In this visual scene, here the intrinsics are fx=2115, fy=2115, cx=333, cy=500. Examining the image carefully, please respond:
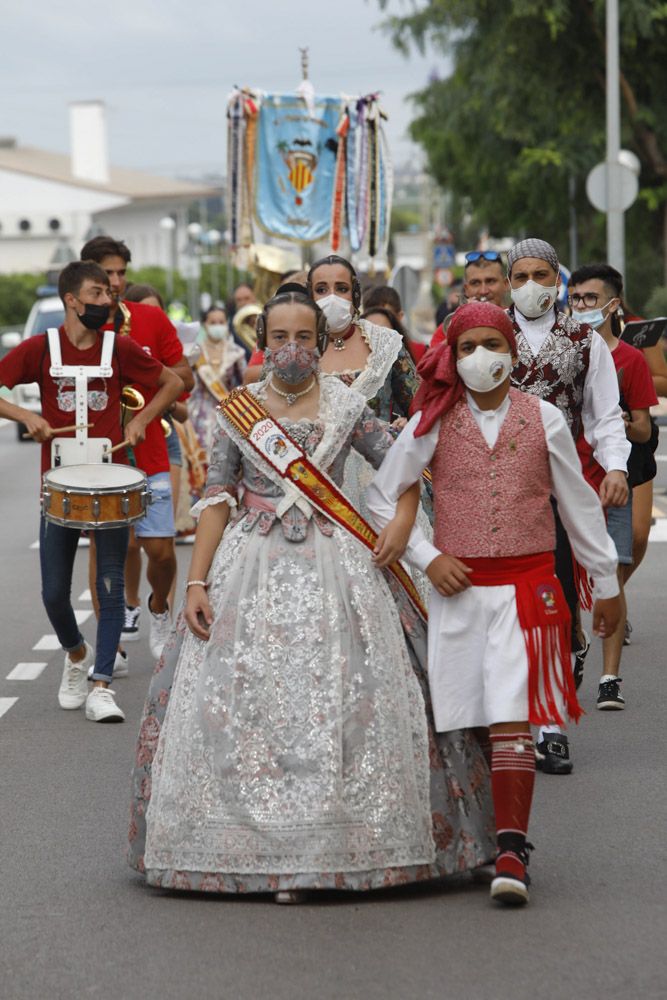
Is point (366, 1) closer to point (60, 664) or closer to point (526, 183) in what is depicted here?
point (526, 183)

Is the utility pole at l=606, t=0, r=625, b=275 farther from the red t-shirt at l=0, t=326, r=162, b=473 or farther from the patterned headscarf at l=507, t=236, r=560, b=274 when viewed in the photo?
the patterned headscarf at l=507, t=236, r=560, b=274

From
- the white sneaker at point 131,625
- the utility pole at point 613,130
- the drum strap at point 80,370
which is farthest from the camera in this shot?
the utility pole at point 613,130

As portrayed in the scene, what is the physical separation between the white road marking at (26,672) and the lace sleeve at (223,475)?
4183 millimetres

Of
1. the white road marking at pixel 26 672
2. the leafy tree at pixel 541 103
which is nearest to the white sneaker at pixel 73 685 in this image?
the white road marking at pixel 26 672

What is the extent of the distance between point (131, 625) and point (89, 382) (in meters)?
2.62

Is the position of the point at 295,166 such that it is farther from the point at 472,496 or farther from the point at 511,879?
the point at 511,879

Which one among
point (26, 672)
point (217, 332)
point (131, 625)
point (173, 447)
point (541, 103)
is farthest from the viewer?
point (541, 103)

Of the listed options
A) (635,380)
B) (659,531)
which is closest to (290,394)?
(635,380)

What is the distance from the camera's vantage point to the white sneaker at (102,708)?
897cm

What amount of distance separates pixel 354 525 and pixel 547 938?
136 cm

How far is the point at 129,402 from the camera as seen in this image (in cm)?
920

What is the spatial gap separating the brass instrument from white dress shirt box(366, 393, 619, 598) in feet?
10.2

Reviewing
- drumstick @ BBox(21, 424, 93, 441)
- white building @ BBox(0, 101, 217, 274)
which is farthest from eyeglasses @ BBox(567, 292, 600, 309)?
white building @ BBox(0, 101, 217, 274)

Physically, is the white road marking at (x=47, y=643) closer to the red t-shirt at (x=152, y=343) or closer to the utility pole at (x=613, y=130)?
the red t-shirt at (x=152, y=343)
